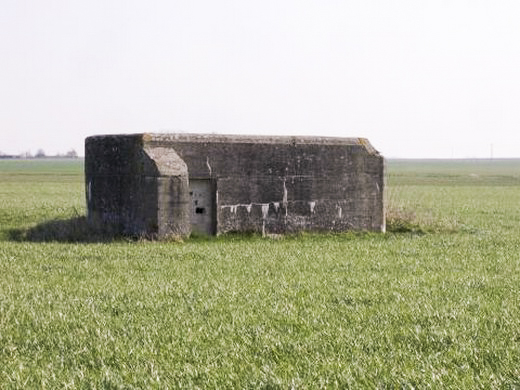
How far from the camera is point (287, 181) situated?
2086 centimetres

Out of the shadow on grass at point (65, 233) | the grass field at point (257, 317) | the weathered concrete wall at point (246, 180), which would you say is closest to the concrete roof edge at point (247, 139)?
the weathered concrete wall at point (246, 180)

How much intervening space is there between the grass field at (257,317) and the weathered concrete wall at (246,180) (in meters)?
2.03

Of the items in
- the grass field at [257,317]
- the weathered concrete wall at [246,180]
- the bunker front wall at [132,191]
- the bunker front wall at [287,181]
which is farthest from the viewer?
the bunker front wall at [287,181]

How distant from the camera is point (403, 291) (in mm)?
11367

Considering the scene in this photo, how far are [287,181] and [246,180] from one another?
1292 mm

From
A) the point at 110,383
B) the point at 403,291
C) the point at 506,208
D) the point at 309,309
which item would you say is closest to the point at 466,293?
the point at 403,291

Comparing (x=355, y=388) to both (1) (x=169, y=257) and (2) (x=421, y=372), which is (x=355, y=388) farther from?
(1) (x=169, y=257)

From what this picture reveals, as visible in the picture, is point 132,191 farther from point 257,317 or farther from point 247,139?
point 257,317

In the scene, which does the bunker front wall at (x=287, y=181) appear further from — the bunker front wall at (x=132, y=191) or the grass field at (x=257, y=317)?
the grass field at (x=257, y=317)

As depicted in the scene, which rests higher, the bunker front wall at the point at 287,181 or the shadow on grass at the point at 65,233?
the bunker front wall at the point at 287,181

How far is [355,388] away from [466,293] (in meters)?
5.32

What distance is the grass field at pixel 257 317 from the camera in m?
6.94

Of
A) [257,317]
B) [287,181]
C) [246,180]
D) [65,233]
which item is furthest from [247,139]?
[257,317]

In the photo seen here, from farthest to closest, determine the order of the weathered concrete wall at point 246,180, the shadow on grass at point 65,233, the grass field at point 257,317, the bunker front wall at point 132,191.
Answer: the shadow on grass at point 65,233, the weathered concrete wall at point 246,180, the bunker front wall at point 132,191, the grass field at point 257,317
